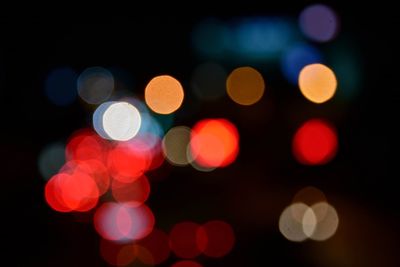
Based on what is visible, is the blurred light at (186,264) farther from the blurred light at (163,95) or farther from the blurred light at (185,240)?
the blurred light at (163,95)

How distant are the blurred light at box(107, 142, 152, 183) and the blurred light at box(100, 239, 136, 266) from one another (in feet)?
12.9

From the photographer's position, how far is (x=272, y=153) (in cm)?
883

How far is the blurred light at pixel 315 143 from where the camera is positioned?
26.9 feet

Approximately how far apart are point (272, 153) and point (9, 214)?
14.5 feet

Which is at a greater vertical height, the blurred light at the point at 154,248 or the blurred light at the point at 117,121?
the blurred light at the point at 154,248

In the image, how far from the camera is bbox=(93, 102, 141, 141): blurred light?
12984 millimetres

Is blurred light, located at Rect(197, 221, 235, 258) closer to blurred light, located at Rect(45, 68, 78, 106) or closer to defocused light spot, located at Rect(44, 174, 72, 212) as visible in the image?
defocused light spot, located at Rect(44, 174, 72, 212)

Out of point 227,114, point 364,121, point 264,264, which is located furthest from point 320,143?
point 264,264

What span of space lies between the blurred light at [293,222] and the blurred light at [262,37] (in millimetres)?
4498

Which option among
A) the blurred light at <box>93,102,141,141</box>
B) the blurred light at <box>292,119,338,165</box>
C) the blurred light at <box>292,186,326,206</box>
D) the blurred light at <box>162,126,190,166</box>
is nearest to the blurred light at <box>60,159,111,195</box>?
the blurred light at <box>162,126,190,166</box>

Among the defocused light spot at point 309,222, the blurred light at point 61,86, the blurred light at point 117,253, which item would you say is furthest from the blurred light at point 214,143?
the blurred light at point 117,253

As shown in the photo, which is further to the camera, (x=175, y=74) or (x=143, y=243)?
(x=175, y=74)

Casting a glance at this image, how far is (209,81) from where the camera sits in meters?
13.5

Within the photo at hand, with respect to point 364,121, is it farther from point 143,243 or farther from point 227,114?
point 227,114
